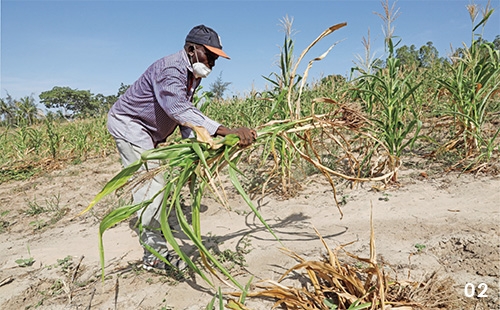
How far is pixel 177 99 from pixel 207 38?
488 mm

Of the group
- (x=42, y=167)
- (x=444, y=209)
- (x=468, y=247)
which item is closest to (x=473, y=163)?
(x=444, y=209)

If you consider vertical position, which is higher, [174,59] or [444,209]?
[174,59]

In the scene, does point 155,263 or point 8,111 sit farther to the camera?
point 8,111

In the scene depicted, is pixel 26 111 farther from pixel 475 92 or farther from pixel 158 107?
pixel 475 92

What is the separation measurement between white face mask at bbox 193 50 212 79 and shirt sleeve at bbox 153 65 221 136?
90 mm

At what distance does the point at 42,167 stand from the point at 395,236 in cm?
559

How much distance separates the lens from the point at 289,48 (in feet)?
10.3

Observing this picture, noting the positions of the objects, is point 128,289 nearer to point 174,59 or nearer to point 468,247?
point 174,59

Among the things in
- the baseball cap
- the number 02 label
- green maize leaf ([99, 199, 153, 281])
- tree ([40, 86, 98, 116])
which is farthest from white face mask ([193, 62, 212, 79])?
tree ([40, 86, 98, 116])

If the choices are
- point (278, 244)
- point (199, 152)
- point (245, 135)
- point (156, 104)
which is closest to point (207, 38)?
point (156, 104)

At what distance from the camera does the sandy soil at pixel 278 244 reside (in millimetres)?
1978

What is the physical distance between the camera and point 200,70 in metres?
2.23

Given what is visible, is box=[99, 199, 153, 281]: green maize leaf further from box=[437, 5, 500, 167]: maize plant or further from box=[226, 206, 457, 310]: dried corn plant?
box=[437, 5, 500, 167]: maize plant

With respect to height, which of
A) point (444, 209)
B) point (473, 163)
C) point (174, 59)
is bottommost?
point (444, 209)
